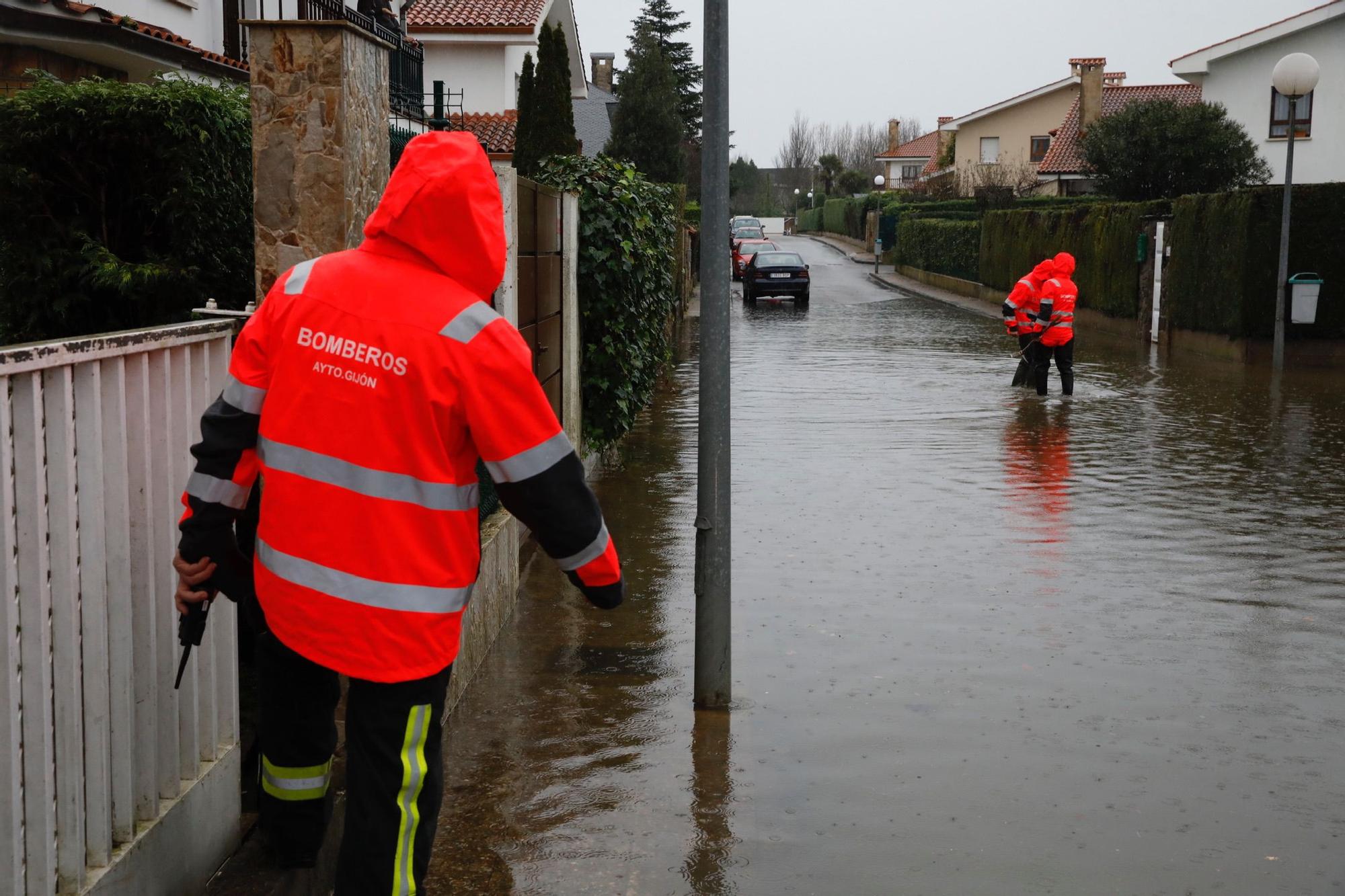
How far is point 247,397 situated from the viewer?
3.23 metres

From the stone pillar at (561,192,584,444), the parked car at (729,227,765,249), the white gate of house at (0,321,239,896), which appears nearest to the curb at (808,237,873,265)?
the parked car at (729,227,765,249)

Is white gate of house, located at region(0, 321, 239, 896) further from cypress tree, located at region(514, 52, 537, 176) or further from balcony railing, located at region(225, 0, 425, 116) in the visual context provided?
cypress tree, located at region(514, 52, 537, 176)

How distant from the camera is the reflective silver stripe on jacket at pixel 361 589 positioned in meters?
3.14

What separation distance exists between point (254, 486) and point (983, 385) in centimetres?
1401

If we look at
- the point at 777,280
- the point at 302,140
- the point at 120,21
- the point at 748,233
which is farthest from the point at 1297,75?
the point at 748,233

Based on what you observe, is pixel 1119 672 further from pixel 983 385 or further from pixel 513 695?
pixel 983 385

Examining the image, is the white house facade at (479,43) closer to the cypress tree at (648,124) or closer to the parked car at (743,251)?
the parked car at (743,251)

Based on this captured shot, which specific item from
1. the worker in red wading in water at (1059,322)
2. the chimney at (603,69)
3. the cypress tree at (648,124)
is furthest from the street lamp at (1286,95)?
the chimney at (603,69)

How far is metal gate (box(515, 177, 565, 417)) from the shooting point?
739 cm

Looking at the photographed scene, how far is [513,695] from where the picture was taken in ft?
18.9

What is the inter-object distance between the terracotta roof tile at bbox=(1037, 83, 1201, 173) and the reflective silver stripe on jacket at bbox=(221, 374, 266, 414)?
54710 millimetres

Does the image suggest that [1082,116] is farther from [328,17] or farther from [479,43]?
[328,17]

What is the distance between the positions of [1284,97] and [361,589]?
129 feet

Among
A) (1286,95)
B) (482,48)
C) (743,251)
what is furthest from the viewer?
(743,251)
